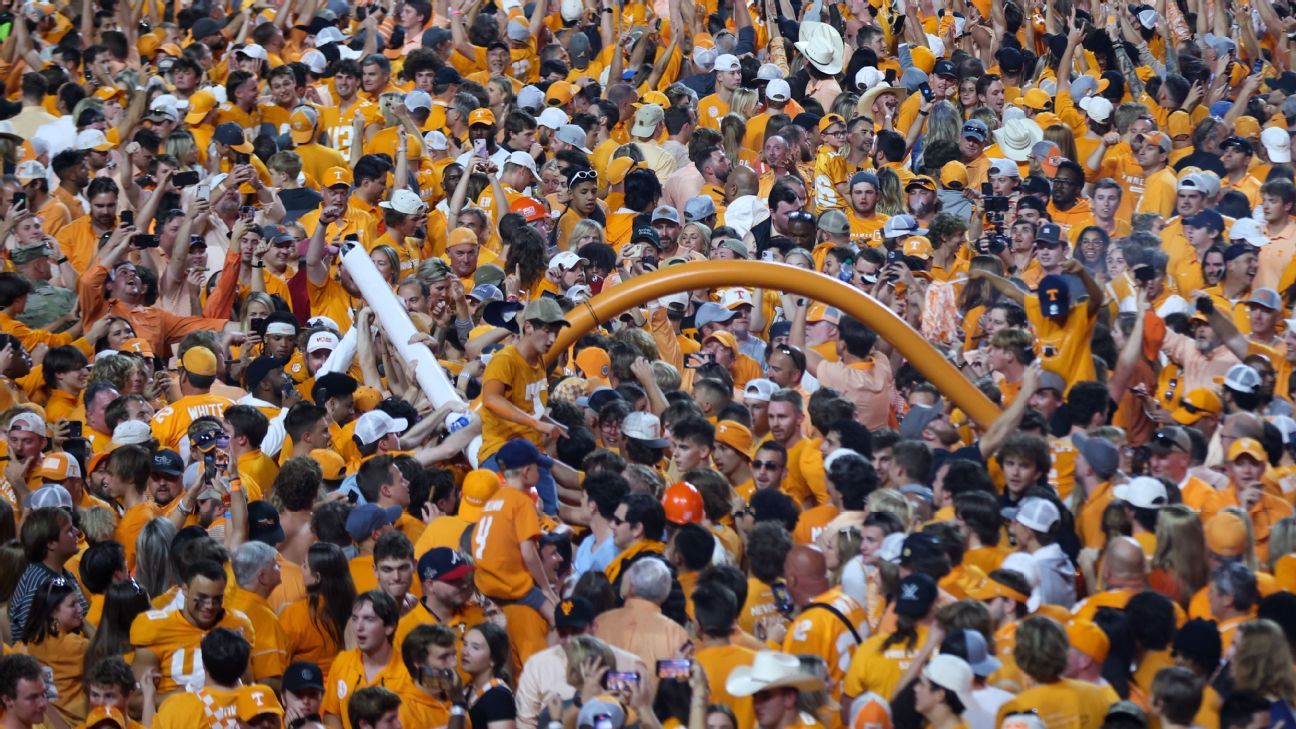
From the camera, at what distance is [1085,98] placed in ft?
56.8

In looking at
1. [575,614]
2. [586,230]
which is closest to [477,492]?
[575,614]

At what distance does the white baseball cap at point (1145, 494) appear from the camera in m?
9.64

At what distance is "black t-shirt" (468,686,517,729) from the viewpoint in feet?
27.2

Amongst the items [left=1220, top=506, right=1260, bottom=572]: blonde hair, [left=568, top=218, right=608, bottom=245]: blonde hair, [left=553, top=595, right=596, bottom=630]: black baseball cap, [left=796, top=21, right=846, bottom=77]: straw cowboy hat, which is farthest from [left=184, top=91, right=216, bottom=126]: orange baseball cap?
[left=1220, top=506, right=1260, bottom=572]: blonde hair

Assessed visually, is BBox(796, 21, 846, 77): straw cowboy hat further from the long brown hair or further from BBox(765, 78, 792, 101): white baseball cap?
the long brown hair

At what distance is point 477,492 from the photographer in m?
9.70

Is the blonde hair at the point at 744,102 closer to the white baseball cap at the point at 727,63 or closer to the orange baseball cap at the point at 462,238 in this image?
the white baseball cap at the point at 727,63

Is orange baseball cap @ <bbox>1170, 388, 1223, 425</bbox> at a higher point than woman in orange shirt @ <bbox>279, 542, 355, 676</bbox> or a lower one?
higher

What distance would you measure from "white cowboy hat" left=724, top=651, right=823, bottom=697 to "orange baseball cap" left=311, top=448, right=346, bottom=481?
3.65 m

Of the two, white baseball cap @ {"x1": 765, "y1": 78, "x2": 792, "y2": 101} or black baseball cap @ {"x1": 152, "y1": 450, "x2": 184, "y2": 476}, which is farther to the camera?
white baseball cap @ {"x1": 765, "y1": 78, "x2": 792, "y2": 101}

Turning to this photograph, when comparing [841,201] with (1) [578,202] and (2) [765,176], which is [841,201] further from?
(1) [578,202]

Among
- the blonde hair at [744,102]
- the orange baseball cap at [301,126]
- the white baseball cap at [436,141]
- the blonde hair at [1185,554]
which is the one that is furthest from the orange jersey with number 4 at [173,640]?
the blonde hair at [744,102]

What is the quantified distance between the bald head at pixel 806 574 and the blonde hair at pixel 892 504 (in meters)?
0.41

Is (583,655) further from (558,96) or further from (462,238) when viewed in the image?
(558,96)
